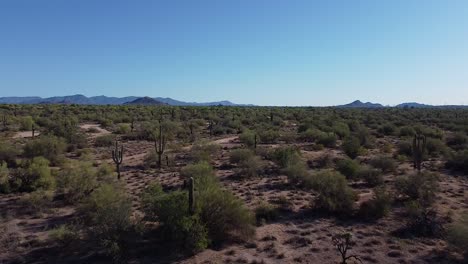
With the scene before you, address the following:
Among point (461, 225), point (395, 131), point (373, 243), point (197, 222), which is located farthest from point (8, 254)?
point (395, 131)

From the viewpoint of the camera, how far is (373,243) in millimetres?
13125

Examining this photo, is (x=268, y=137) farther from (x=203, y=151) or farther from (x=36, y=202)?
(x=36, y=202)

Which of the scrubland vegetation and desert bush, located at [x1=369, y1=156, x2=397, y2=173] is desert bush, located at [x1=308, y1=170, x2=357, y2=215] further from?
desert bush, located at [x1=369, y1=156, x2=397, y2=173]

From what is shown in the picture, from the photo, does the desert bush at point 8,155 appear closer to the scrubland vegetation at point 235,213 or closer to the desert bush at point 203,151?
the scrubland vegetation at point 235,213

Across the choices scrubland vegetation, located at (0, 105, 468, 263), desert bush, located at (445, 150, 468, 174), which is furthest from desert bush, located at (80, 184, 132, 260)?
desert bush, located at (445, 150, 468, 174)

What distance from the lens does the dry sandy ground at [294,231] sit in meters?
12.1

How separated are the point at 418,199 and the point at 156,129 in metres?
27.5

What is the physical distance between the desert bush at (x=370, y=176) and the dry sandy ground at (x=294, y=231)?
0.77 metres

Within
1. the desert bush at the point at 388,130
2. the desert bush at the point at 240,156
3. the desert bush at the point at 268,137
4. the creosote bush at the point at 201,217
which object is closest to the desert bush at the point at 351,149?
the desert bush at the point at 240,156

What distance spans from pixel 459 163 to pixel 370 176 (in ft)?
26.5

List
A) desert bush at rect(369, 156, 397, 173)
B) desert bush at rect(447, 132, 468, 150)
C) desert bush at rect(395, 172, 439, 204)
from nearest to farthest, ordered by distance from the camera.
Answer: desert bush at rect(395, 172, 439, 204)
desert bush at rect(369, 156, 397, 173)
desert bush at rect(447, 132, 468, 150)

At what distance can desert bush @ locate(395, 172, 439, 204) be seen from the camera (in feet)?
57.1

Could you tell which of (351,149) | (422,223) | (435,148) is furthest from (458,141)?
(422,223)

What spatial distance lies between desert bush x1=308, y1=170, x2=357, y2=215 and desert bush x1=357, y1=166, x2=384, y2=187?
13.1 feet
